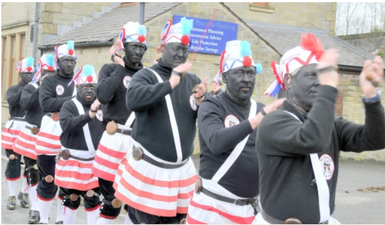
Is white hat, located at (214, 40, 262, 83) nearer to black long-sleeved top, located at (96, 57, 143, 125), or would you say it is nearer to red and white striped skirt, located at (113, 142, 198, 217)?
red and white striped skirt, located at (113, 142, 198, 217)

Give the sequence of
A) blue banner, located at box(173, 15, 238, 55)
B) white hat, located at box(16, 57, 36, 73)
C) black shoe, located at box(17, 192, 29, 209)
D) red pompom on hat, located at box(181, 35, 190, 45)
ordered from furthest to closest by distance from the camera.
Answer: blue banner, located at box(173, 15, 238, 55), white hat, located at box(16, 57, 36, 73), black shoe, located at box(17, 192, 29, 209), red pompom on hat, located at box(181, 35, 190, 45)

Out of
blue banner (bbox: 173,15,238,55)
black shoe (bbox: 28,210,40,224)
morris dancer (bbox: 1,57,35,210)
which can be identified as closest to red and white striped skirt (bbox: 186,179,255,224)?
black shoe (bbox: 28,210,40,224)

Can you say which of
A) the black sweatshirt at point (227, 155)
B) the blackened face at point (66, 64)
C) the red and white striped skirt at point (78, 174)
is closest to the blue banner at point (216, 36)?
the blackened face at point (66, 64)

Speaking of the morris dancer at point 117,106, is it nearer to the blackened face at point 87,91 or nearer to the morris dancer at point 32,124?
the blackened face at point 87,91

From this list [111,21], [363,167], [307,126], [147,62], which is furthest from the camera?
[111,21]

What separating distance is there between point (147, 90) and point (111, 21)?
12328 millimetres

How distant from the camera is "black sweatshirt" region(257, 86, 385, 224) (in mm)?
2676

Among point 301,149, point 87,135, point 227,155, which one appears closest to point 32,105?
point 87,135

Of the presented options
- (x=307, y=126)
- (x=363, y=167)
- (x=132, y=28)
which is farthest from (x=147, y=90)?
(x=363, y=167)

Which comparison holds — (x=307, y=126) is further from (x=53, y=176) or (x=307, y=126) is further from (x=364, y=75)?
(x=53, y=176)

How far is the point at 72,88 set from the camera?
7.39m

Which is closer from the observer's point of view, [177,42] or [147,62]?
[177,42]

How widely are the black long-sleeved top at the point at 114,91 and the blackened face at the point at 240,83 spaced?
189cm

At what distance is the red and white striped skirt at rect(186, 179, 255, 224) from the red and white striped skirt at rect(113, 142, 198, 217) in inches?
29.8
